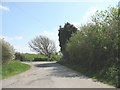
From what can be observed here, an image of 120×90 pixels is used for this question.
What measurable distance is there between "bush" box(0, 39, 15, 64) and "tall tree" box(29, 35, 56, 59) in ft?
264

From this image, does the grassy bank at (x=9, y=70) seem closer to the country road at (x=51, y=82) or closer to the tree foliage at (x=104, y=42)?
the country road at (x=51, y=82)

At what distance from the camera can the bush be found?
30.8 m

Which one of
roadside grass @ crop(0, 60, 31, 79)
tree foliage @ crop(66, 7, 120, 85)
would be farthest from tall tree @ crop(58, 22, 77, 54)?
tree foliage @ crop(66, 7, 120, 85)

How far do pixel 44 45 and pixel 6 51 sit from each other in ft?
269

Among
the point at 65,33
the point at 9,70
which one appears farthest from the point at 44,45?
the point at 9,70

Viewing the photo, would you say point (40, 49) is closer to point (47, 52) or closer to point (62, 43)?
point (47, 52)

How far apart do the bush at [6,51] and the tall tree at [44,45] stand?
8058cm

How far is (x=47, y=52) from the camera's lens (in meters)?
114

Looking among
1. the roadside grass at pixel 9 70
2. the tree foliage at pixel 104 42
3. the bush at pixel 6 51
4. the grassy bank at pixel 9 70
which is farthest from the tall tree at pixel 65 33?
the bush at pixel 6 51

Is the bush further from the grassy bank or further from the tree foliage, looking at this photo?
the tree foliage

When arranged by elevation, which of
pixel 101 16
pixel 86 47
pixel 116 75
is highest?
pixel 101 16

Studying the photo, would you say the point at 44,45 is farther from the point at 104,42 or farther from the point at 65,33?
the point at 104,42

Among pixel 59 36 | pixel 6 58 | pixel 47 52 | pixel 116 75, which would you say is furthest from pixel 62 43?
pixel 116 75

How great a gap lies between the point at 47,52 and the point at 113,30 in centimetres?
8405
